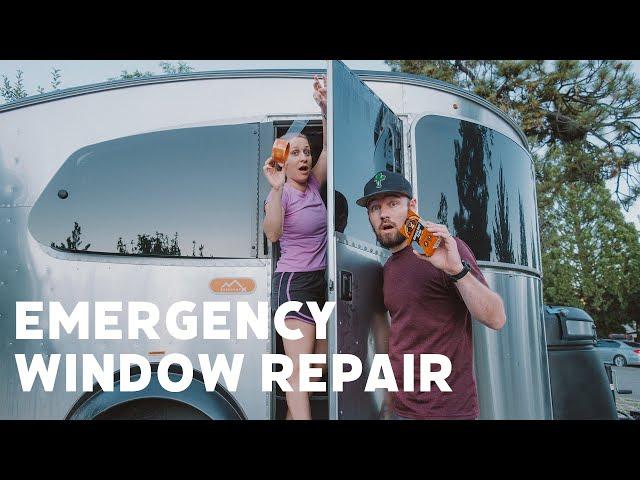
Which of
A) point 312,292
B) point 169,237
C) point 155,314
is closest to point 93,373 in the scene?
point 155,314

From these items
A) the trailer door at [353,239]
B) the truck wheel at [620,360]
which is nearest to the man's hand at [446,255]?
the trailer door at [353,239]

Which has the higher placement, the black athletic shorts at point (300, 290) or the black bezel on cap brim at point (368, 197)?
the black bezel on cap brim at point (368, 197)

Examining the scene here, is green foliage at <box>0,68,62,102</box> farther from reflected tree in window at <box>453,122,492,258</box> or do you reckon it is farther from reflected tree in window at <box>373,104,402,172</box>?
reflected tree in window at <box>453,122,492,258</box>

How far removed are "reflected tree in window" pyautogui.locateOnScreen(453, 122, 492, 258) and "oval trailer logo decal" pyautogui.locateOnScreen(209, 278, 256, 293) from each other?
112 centimetres

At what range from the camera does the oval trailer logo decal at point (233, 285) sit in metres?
2.74

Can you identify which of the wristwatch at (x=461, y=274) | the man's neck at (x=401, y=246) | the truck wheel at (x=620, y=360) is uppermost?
the man's neck at (x=401, y=246)

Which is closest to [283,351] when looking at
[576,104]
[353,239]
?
[353,239]

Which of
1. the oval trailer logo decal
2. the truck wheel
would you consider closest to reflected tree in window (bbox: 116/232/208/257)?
the oval trailer logo decal

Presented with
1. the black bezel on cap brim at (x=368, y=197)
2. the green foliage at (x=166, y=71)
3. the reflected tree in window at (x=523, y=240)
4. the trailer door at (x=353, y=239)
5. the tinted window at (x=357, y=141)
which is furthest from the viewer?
the reflected tree in window at (x=523, y=240)

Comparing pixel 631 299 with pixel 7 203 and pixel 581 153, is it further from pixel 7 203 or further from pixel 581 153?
pixel 7 203

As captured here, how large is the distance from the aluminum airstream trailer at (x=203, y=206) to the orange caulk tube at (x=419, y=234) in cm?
21

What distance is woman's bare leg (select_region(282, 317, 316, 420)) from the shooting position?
8.55 ft

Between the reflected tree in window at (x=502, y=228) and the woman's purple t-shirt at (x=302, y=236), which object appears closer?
the woman's purple t-shirt at (x=302, y=236)

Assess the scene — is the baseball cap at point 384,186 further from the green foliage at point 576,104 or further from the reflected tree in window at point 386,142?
the green foliage at point 576,104
